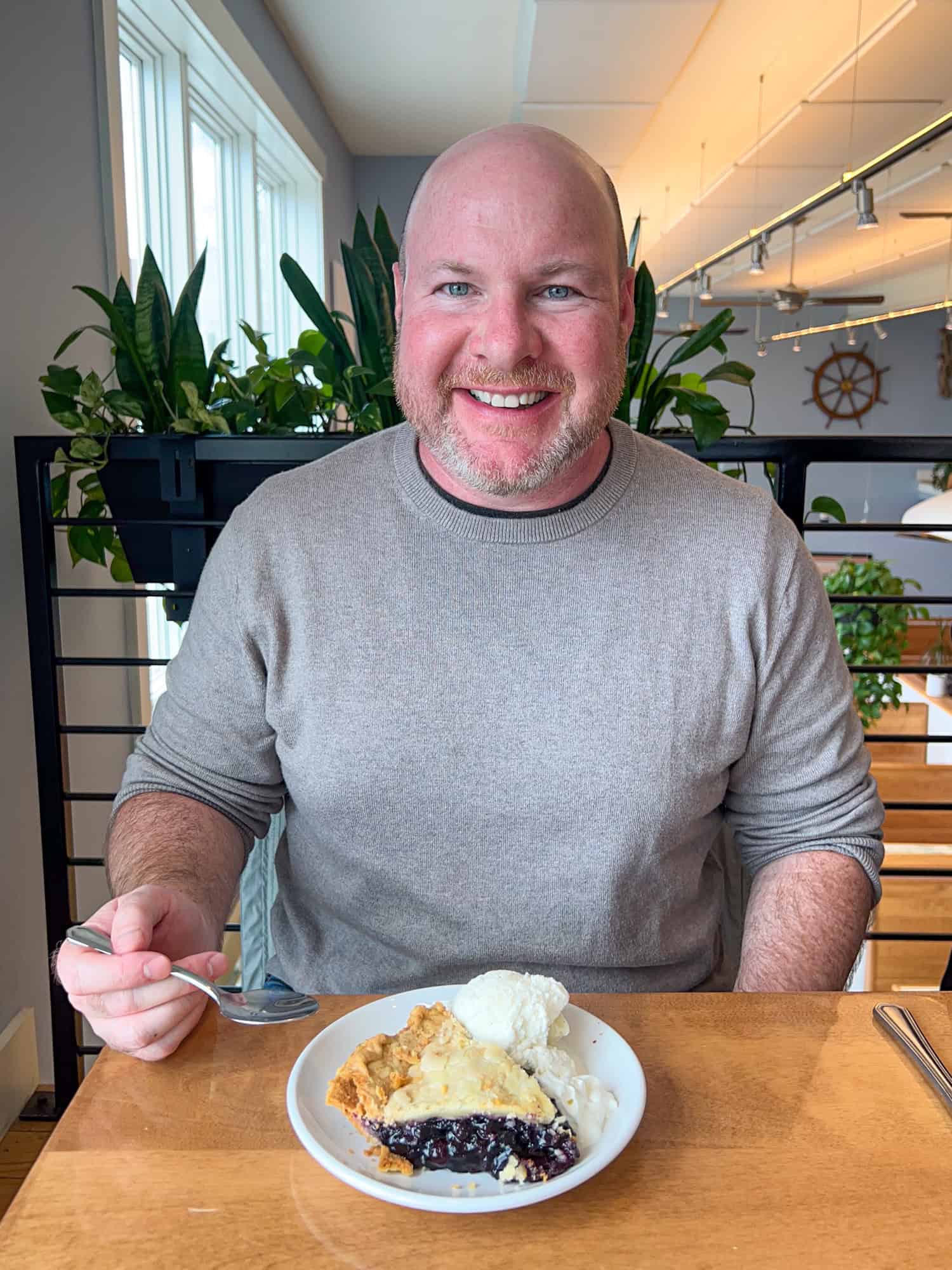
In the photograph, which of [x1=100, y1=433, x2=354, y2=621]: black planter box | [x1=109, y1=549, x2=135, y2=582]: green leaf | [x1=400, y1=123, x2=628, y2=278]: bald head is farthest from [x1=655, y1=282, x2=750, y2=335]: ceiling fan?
[x1=109, y1=549, x2=135, y2=582]: green leaf

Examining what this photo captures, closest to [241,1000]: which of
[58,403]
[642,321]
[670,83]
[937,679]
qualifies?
[58,403]

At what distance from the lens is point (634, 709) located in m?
1.07

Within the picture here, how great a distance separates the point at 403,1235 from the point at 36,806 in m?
1.49

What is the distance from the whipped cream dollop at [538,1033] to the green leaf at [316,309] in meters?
1.17

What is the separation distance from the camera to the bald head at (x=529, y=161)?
1096 mm

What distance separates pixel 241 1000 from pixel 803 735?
64 centimetres

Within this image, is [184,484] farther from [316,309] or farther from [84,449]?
[316,309]

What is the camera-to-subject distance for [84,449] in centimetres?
152

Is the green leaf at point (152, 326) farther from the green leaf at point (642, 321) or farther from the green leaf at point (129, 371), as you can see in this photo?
the green leaf at point (642, 321)

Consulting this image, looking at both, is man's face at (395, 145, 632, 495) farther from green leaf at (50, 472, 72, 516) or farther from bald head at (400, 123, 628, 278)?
green leaf at (50, 472, 72, 516)

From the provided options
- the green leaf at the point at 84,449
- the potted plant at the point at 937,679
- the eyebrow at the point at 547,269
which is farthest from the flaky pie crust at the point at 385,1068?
the potted plant at the point at 937,679

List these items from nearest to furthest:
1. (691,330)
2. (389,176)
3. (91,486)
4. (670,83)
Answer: (91,486), (691,330), (670,83), (389,176)

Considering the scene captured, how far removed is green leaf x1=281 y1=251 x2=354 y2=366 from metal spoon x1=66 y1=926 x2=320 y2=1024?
108 centimetres

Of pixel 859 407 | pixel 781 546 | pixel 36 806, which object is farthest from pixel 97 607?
pixel 859 407
